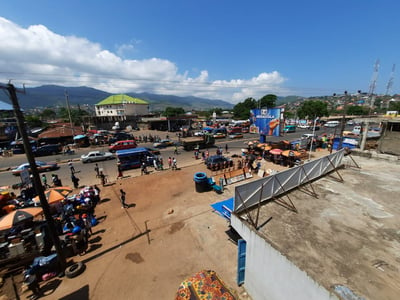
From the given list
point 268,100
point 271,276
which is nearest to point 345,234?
point 271,276

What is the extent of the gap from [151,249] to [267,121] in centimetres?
2007

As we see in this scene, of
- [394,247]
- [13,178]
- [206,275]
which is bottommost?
[13,178]

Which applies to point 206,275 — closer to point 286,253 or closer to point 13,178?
point 286,253

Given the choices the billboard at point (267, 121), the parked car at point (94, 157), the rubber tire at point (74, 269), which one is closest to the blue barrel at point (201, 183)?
the rubber tire at point (74, 269)

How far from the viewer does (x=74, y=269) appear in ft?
24.2

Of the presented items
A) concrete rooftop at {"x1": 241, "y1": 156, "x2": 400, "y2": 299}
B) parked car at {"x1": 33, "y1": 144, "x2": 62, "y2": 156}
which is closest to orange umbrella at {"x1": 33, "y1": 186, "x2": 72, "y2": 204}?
concrete rooftop at {"x1": 241, "y1": 156, "x2": 400, "y2": 299}

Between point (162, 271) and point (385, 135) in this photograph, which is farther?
point (385, 135)

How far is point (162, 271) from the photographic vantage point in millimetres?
7254

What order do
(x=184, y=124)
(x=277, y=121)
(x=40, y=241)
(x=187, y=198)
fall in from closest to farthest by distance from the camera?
1. (x=40, y=241)
2. (x=187, y=198)
3. (x=277, y=121)
4. (x=184, y=124)

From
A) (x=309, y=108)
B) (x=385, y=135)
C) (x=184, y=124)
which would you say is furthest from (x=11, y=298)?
(x=309, y=108)

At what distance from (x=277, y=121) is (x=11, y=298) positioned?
2473 centimetres

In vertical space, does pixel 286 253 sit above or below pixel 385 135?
below

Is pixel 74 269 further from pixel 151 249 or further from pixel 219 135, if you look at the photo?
pixel 219 135

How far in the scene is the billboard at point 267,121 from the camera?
21.0m
